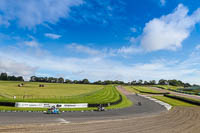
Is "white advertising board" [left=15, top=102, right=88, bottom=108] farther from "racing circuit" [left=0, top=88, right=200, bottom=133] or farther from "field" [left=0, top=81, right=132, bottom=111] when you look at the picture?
"racing circuit" [left=0, top=88, right=200, bottom=133]

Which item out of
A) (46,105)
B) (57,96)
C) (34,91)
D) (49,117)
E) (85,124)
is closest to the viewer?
(85,124)

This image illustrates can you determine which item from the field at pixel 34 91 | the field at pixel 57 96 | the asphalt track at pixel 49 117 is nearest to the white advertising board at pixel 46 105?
the field at pixel 57 96

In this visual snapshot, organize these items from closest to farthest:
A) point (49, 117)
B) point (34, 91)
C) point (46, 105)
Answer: point (49, 117) → point (46, 105) → point (34, 91)

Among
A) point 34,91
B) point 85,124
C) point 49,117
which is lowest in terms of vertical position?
point 85,124

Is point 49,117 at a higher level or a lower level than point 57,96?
higher

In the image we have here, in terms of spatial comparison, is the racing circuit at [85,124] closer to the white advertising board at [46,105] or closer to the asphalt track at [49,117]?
the asphalt track at [49,117]

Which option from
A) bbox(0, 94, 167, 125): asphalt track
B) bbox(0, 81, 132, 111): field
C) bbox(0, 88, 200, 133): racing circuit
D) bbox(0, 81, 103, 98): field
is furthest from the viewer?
bbox(0, 81, 103, 98): field

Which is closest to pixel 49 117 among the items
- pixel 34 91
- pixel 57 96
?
pixel 57 96

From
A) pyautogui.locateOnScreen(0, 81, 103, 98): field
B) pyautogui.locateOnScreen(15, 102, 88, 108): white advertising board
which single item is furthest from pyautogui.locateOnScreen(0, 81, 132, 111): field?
pyautogui.locateOnScreen(15, 102, 88, 108): white advertising board

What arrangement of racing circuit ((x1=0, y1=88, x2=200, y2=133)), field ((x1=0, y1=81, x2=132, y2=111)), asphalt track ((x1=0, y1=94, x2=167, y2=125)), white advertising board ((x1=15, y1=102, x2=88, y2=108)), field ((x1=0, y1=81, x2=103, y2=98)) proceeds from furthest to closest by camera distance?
field ((x1=0, y1=81, x2=103, y2=98)) → field ((x1=0, y1=81, x2=132, y2=111)) → white advertising board ((x1=15, y1=102, x2=88, y2=108)) → asphalt track ((x1=0, y1=94, x2=167, y2=125)) → racing circuit ((x1=0, y1=88, x2=200, y2=133))

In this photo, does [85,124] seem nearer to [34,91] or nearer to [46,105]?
[46,105]

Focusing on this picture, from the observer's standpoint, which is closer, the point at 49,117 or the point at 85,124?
the point at 85,124

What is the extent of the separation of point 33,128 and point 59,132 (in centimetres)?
293

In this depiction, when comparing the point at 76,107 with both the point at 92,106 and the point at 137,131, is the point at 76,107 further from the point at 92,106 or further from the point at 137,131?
the point at 137,131
